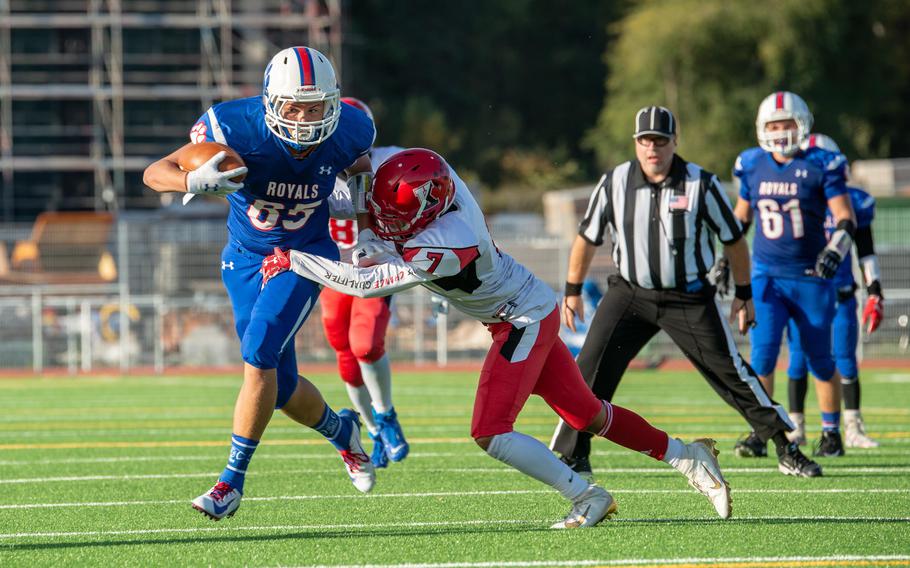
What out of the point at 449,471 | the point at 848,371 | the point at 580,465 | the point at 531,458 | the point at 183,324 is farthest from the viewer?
the point at 183,324

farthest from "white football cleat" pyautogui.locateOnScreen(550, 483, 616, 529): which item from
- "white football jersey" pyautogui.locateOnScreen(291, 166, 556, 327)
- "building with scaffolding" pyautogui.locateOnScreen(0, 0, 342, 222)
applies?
"building with scaffolding" pyautogui.locateOnScreen(0, 0, 342, 222)

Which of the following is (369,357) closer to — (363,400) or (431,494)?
(363,400)

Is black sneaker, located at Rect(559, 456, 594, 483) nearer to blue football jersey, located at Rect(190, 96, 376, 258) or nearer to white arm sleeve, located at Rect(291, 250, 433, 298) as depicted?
blue football jersey, located at Rect(190, 96, 376, 258)

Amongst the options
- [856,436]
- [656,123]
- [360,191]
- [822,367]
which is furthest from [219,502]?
[856,436]

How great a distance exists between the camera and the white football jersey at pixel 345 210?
6.30 m

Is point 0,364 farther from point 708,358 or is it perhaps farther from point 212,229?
point 708,358

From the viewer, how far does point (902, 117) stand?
41.2 metres

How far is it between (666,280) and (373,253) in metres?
1.89

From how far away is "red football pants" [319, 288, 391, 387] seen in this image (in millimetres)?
7711

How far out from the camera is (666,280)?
6.79m

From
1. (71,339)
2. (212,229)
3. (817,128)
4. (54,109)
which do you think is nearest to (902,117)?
(817,128)

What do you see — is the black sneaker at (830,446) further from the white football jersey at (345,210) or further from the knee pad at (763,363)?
the white football jersey at (345,210)

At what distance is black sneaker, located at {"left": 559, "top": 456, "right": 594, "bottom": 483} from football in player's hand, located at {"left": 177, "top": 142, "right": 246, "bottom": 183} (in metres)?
2.29

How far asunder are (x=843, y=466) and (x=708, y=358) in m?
1.25
